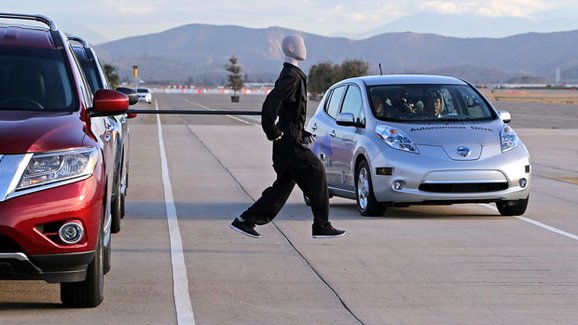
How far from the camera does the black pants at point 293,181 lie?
10.3m

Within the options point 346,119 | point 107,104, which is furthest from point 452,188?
point 107,104

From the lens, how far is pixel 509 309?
794 centimetres

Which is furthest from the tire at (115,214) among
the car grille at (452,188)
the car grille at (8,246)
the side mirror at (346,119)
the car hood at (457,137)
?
the car grille at (8,246)

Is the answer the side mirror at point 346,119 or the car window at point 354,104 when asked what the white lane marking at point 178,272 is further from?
the car window at point 354,104

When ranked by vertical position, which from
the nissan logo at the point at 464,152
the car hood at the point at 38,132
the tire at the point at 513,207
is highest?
the car hood at the point at 38,132

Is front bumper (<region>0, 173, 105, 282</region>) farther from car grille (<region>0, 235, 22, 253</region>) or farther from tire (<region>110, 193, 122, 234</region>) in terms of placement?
tire (<region>110, 193, 122, 234</region>)

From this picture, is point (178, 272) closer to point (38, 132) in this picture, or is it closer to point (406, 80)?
point (38, 132)

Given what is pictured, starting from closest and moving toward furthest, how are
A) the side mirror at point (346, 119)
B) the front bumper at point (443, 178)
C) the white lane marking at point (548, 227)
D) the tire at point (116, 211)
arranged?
the tire at point (116, 211), the white lane marking at point (548, 227), the front bumper at point (443, 178), the side mirror at point (346, 119)

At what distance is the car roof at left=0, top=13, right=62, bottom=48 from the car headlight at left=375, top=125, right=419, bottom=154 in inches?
183

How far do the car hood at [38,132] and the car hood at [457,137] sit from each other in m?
5.61

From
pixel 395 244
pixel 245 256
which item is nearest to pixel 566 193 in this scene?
pixel 395 244

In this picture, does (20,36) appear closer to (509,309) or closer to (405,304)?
(405,304)

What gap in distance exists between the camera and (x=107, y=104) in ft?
27.7

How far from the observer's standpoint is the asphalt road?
7.78m
